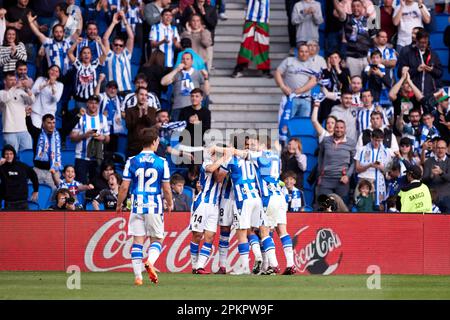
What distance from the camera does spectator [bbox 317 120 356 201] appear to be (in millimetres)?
22859

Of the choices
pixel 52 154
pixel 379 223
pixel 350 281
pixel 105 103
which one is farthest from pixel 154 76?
pixel 350 281

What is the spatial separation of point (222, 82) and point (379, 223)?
21.4 feet

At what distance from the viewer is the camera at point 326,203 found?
2119 centimetres

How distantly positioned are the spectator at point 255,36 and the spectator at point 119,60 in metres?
2.48

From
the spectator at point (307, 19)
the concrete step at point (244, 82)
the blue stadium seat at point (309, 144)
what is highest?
the spectator at point (307, 19)

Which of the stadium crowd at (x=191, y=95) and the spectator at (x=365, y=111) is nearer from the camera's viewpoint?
the stadium crowd at (x=191, y=95)

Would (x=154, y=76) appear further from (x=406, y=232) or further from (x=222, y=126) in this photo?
(x=406, y=232)

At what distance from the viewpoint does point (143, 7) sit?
25.2m

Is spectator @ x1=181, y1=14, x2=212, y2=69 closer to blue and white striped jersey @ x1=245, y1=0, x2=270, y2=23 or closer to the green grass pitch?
blue and white striped jersey @ x1=245, y1=0, x2=270, y2=23

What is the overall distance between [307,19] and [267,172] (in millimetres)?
7161

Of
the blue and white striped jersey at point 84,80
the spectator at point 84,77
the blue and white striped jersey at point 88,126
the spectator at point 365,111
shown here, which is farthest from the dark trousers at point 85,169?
the spectator at point 365,111

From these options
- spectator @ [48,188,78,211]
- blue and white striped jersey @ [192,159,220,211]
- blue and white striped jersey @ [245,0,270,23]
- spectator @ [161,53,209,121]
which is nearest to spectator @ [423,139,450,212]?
spectator @ [161,53,209,121]

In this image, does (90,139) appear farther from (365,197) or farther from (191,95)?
(365,197)

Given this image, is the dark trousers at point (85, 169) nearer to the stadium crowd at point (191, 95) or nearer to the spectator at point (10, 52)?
the stadium crowd at point (191, 95)
